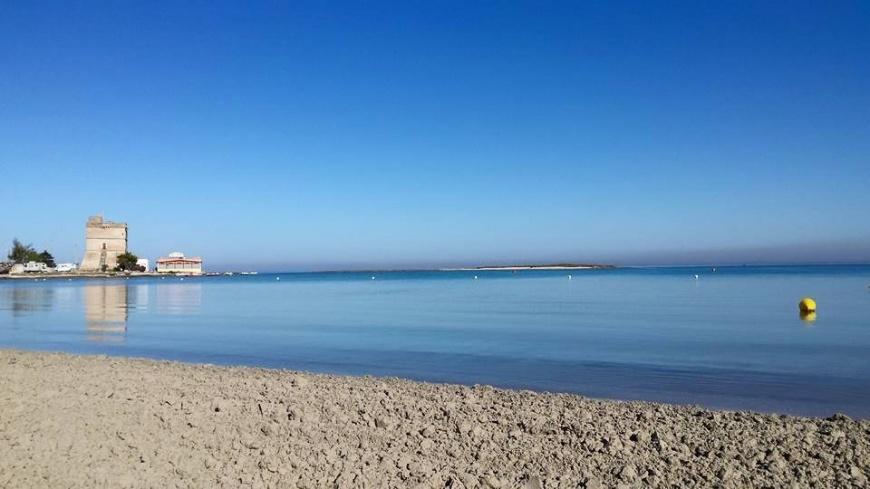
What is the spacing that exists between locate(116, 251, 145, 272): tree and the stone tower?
2.86 m

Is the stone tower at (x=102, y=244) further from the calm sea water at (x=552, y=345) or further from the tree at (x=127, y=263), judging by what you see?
the calm sea water at (x=552, y=345)

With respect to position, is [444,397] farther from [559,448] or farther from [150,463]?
[150,463]

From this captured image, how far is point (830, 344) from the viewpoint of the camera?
636 inches

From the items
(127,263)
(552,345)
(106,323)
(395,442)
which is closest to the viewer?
(395,442)

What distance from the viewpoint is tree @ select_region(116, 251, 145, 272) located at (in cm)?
13550

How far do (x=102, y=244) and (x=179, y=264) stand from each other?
1980 centimetres

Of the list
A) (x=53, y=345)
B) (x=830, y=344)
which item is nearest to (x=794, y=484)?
(x=830, y=344)

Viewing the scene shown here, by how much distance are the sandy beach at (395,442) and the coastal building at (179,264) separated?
15509cm

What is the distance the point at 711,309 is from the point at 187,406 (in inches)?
1043

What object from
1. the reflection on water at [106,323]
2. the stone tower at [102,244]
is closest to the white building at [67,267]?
the stone tower at [102,244]

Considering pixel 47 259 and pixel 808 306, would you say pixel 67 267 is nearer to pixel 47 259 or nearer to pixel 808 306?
pixel 47 259

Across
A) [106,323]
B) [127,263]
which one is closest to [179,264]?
[127,263]

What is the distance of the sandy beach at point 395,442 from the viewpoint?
5500 mm

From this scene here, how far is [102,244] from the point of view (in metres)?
139
